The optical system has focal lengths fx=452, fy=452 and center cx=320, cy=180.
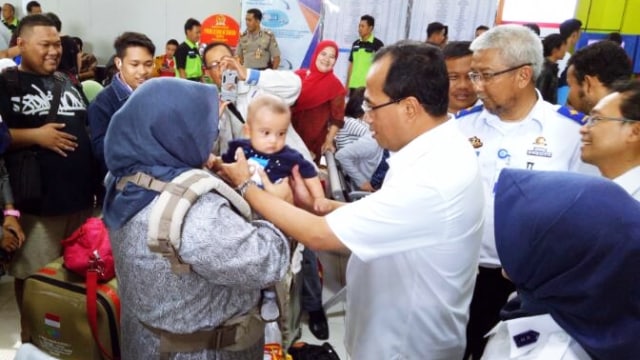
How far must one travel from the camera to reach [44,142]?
2330 millimetres

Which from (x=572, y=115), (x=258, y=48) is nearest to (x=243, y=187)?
(x=572, y=115)

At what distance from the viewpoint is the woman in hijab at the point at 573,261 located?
916 millimetres

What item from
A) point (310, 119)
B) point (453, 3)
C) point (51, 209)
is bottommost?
point (51, 209)

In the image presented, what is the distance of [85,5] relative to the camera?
8.30 m

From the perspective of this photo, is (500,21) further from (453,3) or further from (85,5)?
(85,5)

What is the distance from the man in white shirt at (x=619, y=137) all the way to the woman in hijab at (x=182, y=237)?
3.58ft

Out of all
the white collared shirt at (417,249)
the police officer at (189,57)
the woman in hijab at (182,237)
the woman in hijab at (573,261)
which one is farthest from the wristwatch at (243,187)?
the police officer at (189,57)

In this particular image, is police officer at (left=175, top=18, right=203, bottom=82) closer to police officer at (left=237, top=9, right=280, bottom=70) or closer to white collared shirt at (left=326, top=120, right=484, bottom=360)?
police officer at (left=237, top=9, right=280, bottom=70)

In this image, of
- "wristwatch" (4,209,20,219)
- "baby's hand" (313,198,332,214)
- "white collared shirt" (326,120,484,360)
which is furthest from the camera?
"wristwatch" (4,209,20,219)

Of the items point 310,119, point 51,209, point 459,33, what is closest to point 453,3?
point 459,33

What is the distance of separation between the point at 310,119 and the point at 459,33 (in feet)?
15.6

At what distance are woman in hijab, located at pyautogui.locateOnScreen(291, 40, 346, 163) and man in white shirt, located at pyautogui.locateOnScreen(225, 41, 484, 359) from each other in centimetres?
238

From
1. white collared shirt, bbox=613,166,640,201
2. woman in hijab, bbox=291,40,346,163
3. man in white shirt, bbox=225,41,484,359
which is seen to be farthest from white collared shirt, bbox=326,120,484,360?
woman in hijab, bbox=291,40,346,163

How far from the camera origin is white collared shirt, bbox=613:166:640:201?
140 cm
